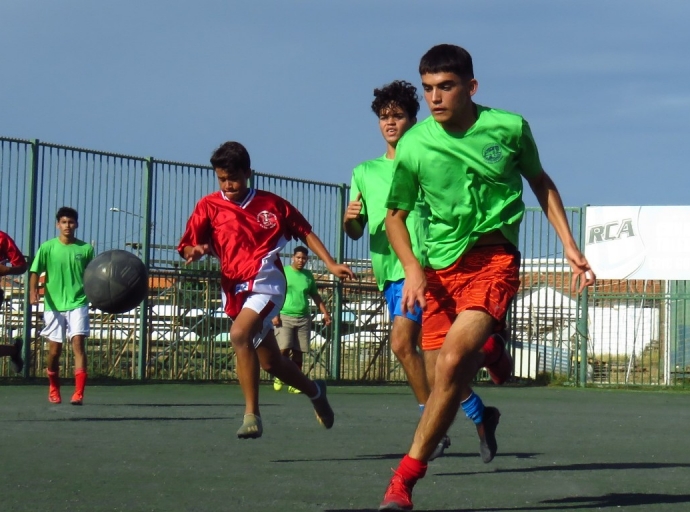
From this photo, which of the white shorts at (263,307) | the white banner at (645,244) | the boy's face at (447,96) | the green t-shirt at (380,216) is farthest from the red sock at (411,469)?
the white banner at (645,244)

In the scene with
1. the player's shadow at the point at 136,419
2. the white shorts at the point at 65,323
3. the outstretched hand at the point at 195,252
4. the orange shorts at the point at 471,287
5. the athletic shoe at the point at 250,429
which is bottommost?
the player's shadow at the point at 136,419

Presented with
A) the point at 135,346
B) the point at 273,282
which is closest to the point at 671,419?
the point at 273,282

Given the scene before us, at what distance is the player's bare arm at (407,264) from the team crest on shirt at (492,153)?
1.38 feet

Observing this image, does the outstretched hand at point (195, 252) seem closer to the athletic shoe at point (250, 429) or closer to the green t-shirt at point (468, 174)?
the athletic shoe at point (250, 429)

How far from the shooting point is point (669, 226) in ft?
66.9

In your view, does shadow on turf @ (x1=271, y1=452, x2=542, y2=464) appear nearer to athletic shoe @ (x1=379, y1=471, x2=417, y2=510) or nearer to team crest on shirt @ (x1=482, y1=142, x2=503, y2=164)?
athletic shoe @ (x1=379, y1=471, x2=417, y2=510)

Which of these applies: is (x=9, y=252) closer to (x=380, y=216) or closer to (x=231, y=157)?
(x=231, y=157)

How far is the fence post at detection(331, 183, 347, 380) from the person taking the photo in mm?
20859

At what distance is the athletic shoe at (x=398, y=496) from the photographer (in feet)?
16.3

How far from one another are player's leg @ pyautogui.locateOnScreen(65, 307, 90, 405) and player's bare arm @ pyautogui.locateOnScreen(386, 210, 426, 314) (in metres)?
7.19

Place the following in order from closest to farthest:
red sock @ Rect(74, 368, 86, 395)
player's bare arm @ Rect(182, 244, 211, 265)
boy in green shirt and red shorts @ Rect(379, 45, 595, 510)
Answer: boy in green shirt and red shorts @ Rect(379, 45, 595, 510) → player's bare arm @ Rect(182, 244, 211, 265) → red sock @ Rect(74, 368, 86, 395)

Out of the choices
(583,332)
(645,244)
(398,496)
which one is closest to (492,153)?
(398,496)

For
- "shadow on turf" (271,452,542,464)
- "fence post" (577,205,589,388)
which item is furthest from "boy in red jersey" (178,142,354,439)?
"fence post" (577,205,589,388)

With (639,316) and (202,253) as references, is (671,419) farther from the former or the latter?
(639,316)
